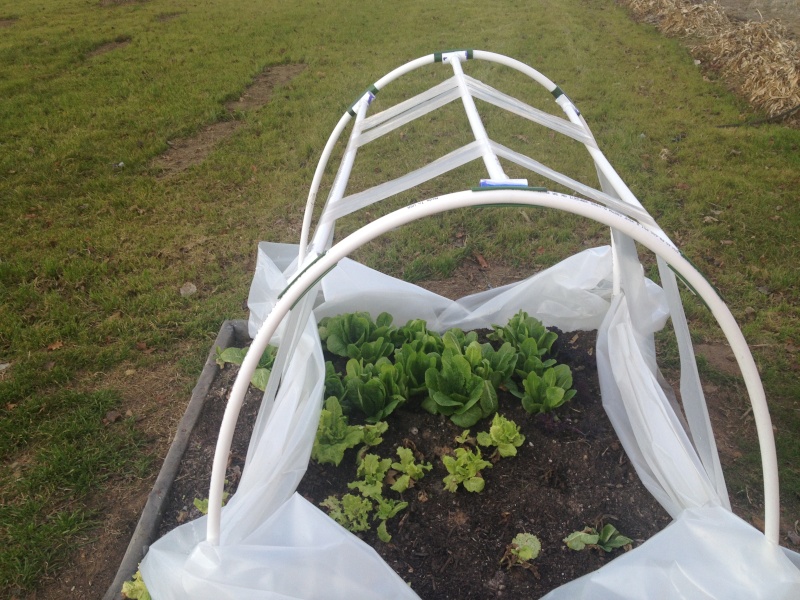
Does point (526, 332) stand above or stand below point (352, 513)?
above

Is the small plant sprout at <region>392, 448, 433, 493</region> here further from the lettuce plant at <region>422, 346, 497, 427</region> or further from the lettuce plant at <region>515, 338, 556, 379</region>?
the lettuce plant at <region>515, 338, 556, 379</region>

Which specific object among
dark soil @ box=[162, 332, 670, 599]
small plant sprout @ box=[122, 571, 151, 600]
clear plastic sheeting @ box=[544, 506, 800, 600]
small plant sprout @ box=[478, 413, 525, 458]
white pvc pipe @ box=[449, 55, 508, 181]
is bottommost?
small plant sprout @ box=[122, 571, 151, 600]

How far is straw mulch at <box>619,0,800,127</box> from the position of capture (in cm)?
510

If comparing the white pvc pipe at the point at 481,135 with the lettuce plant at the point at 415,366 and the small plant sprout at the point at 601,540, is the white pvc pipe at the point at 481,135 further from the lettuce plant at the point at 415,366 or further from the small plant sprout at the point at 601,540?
the small plant sprout at the point at 601,540

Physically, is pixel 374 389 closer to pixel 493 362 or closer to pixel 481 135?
pixel 493 362

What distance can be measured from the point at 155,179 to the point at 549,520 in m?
3.67

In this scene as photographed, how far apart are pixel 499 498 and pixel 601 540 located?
13.7 inches

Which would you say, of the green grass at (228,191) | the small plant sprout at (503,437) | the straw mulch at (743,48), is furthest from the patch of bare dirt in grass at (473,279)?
the straw mulch at (743,48)

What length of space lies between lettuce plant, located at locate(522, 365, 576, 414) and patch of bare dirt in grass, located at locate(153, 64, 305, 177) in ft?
10.9

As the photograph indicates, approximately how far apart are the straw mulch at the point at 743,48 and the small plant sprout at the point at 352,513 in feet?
15.9

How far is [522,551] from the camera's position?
1882 millimetres

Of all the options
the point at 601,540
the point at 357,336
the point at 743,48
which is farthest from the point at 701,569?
the point at 743,48

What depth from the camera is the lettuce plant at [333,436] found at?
84.0 inches

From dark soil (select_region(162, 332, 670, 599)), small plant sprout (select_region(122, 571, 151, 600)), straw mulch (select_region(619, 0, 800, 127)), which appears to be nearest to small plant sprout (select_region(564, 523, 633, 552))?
dark soil (select_region(162, 332, 670, 599))
